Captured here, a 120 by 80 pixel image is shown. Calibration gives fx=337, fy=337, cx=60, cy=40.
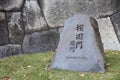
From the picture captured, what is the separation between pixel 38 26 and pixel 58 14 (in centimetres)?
71

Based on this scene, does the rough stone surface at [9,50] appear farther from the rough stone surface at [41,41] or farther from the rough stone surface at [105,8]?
the rough stone surface at [105,8]

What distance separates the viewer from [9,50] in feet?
32.8

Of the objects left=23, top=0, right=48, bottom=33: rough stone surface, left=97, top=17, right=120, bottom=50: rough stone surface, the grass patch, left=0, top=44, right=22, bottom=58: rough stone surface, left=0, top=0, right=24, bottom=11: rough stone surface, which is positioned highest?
left=0, top=0, right=24, bottom=11: rough stone surface

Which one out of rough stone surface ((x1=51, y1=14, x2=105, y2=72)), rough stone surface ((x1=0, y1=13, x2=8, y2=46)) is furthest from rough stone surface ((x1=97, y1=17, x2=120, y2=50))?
rough stone surface ((x1=0, y1=13, x2=8, y2=46))

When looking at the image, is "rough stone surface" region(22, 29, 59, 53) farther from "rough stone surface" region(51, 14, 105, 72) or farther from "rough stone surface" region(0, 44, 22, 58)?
"rough stone surface" region(51, 14, 105, 72)

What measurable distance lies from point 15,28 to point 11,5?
27.6 inches

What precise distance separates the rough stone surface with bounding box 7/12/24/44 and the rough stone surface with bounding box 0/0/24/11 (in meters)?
0.16

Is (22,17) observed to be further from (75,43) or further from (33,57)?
(75,43)

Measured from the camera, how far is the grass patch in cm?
691

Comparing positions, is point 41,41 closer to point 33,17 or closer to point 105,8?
point 33,17

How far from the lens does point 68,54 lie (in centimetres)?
764

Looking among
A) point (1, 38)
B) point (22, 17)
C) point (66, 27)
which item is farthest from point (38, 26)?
point (66, 27)

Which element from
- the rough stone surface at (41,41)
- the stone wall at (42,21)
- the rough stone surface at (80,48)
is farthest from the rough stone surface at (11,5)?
the rough stone surface at (80,48)

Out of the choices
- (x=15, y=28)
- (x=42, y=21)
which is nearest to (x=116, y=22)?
(x=42, y=21)
